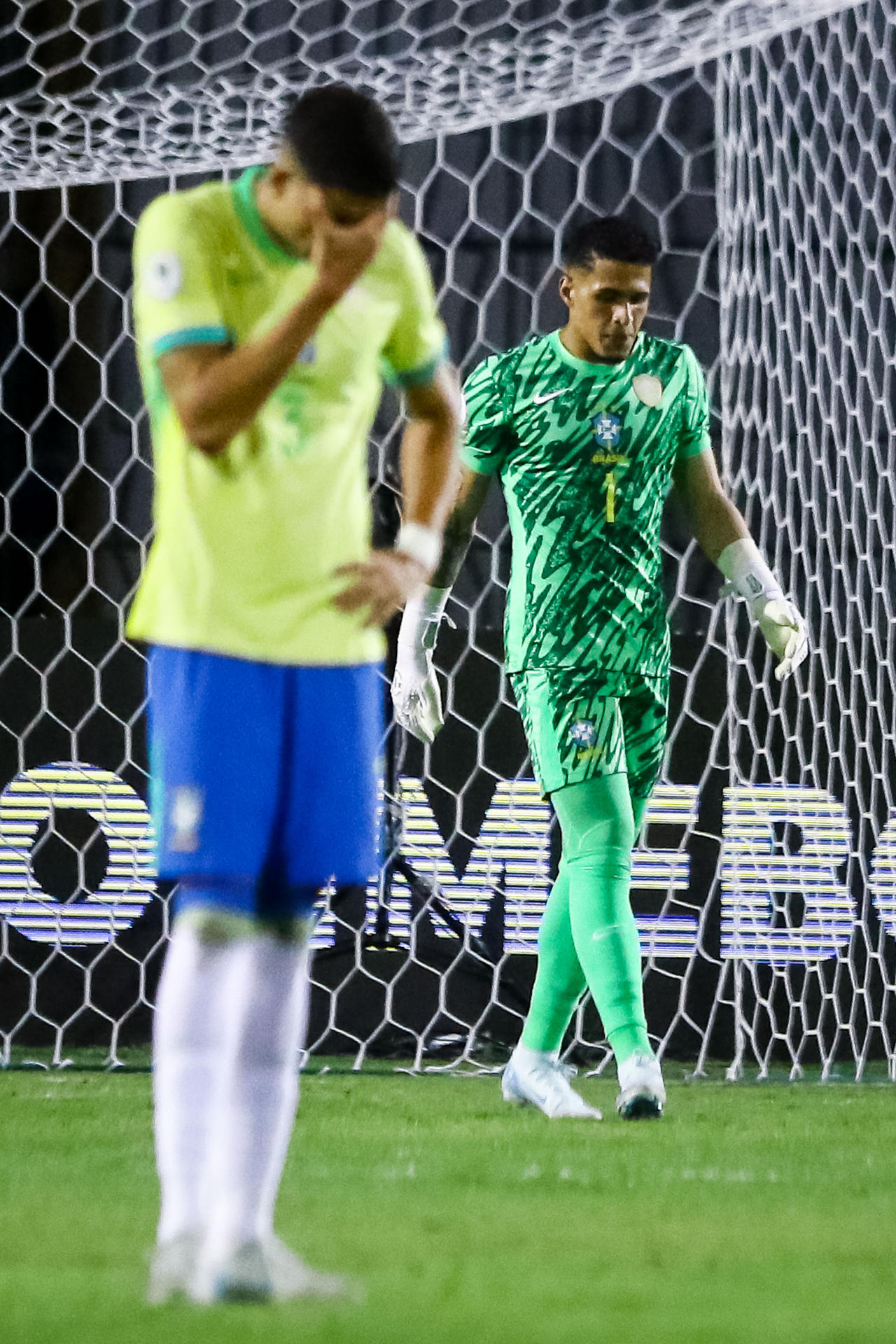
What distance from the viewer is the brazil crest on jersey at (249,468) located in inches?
78.2

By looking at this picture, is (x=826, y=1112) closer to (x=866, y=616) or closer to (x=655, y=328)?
(x=866, y=616)

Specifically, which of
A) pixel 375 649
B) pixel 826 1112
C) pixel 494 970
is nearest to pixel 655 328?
pixel 494 970

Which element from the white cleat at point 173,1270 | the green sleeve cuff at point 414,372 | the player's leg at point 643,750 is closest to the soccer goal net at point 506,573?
the player's leg at point 643,750

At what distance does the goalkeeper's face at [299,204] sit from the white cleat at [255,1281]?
96 cm

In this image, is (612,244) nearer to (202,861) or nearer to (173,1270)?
(202,861)

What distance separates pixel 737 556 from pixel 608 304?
0.53m

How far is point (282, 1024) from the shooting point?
202 cm

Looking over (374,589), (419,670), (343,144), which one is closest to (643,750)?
(419,670)

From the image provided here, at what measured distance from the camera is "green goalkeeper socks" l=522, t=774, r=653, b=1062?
3.58 meters

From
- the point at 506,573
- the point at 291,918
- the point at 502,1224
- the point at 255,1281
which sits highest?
the point at 506,573

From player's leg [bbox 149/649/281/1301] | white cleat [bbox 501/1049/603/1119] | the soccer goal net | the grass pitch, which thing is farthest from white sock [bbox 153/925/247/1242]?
the soccer goal net

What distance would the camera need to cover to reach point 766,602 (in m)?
3.80

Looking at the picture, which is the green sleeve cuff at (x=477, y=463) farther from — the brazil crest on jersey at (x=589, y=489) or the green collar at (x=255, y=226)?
the green collar at (x=255, y=226)

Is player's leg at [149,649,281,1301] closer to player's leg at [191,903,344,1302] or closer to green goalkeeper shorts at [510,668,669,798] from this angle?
player's leg at [191,903,344,1302]
